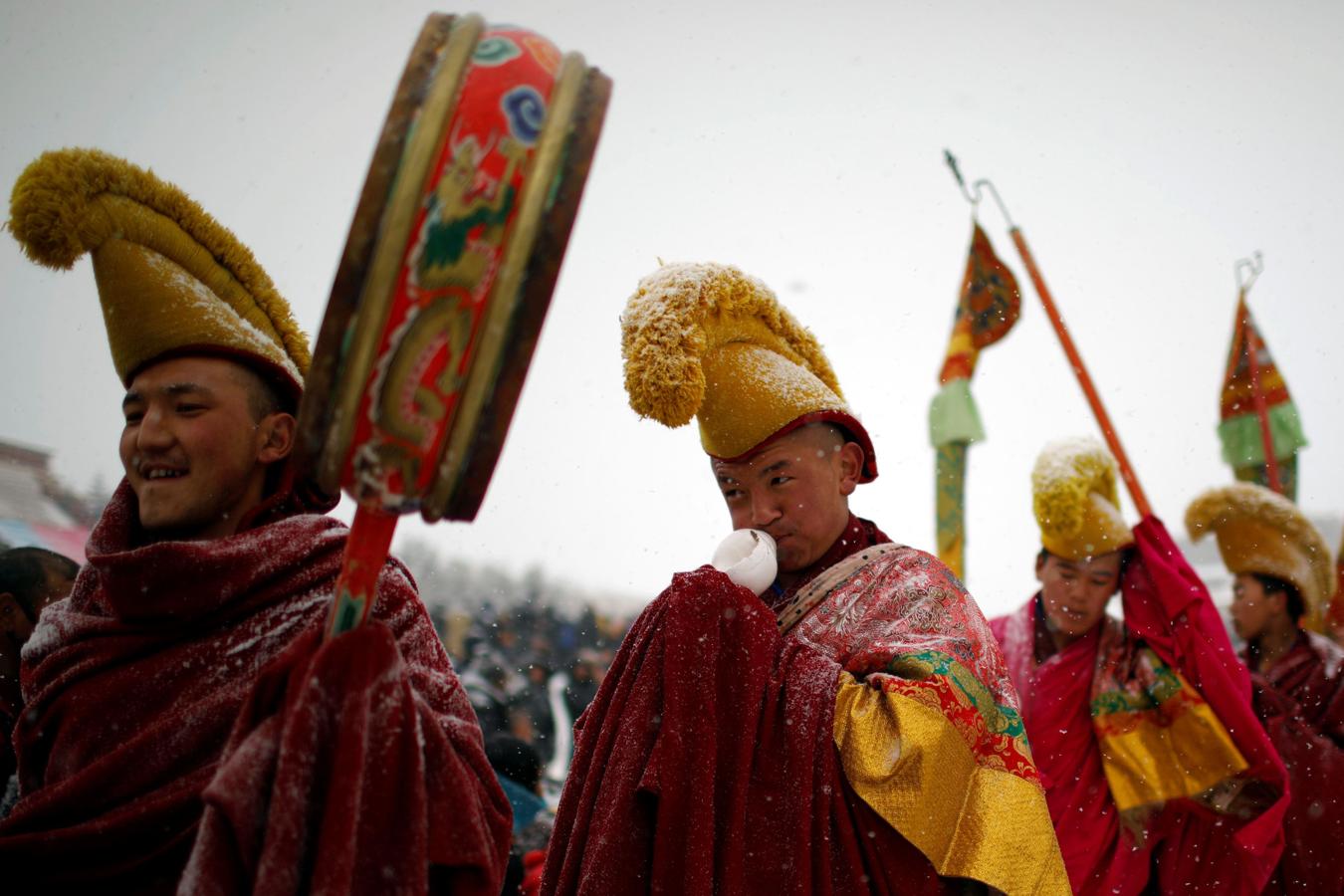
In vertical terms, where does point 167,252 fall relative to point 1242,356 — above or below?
below

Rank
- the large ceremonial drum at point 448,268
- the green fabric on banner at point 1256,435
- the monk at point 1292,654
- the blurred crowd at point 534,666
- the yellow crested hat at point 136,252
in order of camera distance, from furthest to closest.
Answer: the green fabric on banner at point 1256,435 → the blurred crowd at point 534,666 → the monk at point 1292,654 → the yellow crested hat at point 136,252 → the large ceremonial drum at point 448,268

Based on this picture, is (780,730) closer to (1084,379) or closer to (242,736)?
(242,736)

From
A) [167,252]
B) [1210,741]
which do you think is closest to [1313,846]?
[1210,741]

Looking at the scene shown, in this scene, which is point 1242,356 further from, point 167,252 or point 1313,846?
point 167,252

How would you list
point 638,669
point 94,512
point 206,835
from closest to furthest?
1. point 206,835
2. point 638,669
3. point 94,512

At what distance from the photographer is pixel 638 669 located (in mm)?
2412

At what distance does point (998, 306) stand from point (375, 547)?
561 centimetres

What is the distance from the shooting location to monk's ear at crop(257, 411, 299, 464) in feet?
6.78

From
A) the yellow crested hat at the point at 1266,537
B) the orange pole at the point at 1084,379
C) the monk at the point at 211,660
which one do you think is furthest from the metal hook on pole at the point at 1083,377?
the monk at the point at 211,660

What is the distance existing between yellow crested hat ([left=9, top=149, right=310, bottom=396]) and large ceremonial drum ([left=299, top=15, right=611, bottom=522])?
793 millimetres

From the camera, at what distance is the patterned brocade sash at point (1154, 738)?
3.80 metres

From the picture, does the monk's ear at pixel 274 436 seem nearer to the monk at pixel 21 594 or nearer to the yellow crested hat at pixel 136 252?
the yellow crested hat at pixel 136 252

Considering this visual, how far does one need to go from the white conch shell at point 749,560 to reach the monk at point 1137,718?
191 cm

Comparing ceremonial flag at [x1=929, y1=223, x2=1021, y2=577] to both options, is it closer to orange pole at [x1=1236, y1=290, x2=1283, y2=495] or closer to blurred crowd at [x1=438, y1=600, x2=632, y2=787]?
orange pole at [x1=1236, y1=290, x2=1283, y2=495]
